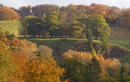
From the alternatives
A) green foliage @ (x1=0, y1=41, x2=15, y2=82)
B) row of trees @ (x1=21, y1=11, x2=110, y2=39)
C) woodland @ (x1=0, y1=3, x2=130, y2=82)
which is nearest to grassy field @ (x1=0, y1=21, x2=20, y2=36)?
woodland @ (x1=0, y1=3, x2=130, y2=82)

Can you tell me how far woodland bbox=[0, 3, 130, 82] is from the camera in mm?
38344

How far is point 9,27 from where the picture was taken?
437 ft

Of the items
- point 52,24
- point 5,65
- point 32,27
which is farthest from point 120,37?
point 5,65

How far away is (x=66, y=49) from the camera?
3649 inches

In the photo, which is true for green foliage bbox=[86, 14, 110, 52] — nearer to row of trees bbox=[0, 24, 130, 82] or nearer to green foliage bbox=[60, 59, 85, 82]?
row of trees bbox=[0, 24, 130, 82]

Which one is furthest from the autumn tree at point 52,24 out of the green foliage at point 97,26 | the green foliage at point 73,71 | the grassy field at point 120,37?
the green foliage at point 73,71

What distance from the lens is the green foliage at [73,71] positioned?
50906 mm

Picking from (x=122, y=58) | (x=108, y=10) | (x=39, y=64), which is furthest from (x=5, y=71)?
(x=108, y=10)

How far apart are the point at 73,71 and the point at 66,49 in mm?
41276

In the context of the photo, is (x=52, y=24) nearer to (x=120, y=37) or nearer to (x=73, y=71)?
(x=120, y=37)

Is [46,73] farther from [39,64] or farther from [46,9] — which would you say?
[46,9]

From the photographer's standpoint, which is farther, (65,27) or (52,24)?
(65,27)

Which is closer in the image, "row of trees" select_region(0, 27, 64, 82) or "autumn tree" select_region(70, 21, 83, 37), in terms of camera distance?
"row of trees" select_region(0, 27, 64, 82)

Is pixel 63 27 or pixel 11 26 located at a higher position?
pixel 63 27
